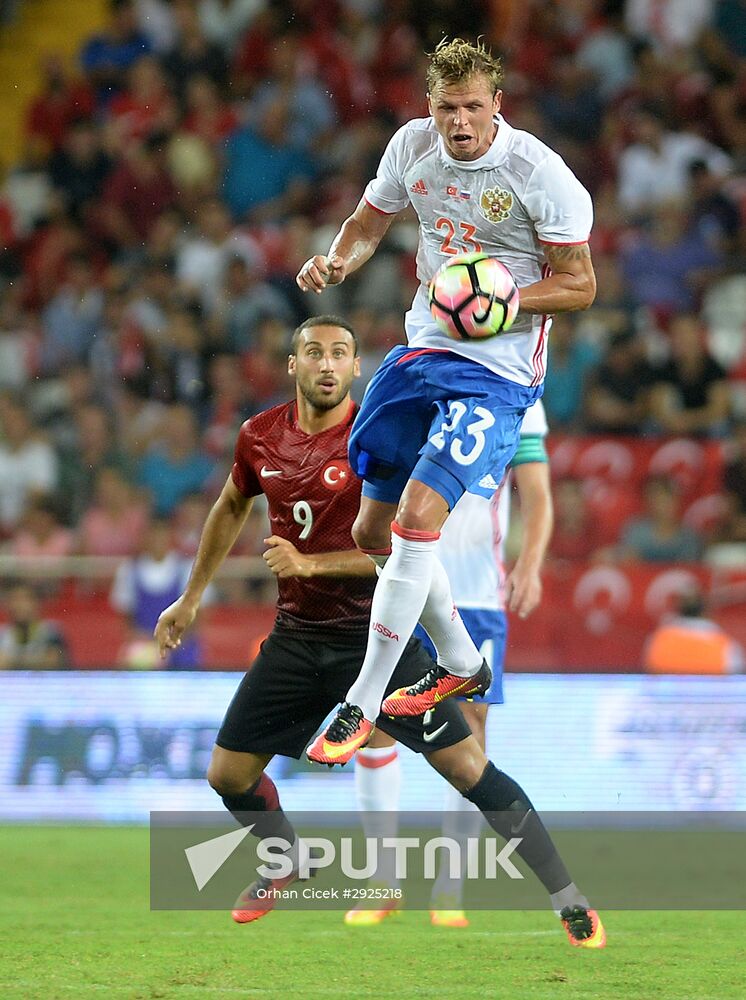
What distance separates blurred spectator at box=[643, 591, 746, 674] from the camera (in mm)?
9547

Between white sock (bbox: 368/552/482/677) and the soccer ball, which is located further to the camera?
white sock (bbox: 368/552/482/677)

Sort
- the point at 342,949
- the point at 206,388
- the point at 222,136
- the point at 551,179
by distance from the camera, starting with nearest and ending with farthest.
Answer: the point at 551,179 → the point at 342,949 → the point at 206,388 → the point at 222,136

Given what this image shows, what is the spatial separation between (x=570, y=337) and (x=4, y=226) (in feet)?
17.3

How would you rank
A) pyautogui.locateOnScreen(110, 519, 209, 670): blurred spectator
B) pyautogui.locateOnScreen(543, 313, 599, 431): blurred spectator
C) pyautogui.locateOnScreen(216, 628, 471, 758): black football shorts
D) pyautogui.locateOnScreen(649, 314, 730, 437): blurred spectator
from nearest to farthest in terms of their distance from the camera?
pyautogui.locateOnScreen(216, 628, 471, 758): black football shorts, pyautogui.locateOnScreen(110, 519, 209, 670): blurred spectator, pyautogui.locateOnScreen(649, 314, 730, 437): blurred spectator, pyautogui.locateOnScreen(543, 313, 599, 431): blurred spectator

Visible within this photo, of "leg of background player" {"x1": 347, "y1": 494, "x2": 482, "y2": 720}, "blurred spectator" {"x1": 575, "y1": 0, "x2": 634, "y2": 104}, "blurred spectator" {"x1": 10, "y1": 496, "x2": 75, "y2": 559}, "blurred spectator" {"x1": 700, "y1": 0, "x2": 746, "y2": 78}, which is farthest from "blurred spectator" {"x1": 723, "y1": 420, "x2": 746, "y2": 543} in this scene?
"leg of background player" {"x1": 347, "y1": 494, "x2": 482, "y2": 720}

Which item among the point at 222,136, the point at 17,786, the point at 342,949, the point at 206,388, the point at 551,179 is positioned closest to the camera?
the point at 551,179

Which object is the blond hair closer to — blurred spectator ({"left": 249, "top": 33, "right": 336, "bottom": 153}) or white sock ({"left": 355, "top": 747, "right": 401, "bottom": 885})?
white sock ({"left": 355, "top": 747, "right": 401, "bottom": 885})

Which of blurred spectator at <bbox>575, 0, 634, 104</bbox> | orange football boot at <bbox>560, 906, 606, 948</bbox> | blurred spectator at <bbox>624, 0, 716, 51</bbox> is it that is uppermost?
blurred spectator at <bbox>624, 0, 716, 51</bbox>

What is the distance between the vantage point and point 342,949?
5559 millimetres


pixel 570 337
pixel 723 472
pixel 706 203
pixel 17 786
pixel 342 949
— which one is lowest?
pixel 17 786

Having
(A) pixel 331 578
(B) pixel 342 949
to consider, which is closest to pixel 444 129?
(A) pixel 331 578

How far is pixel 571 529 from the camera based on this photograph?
10.2m

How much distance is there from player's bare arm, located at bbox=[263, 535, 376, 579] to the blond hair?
5.18 feet

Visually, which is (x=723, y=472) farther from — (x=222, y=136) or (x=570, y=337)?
(x=222, y=136)
